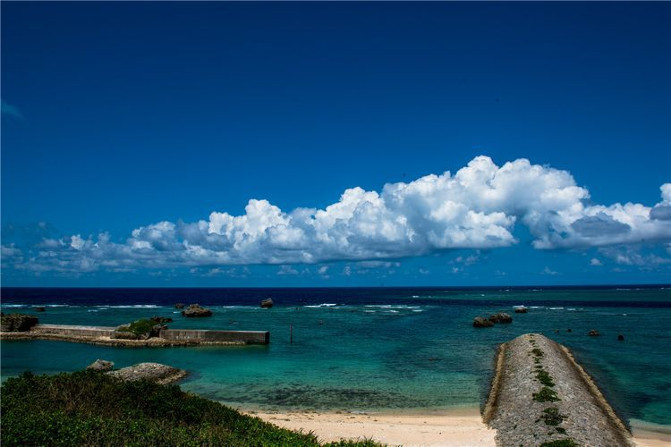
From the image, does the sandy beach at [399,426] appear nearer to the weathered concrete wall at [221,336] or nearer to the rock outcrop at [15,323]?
the weathered concrete wall at [221,336]

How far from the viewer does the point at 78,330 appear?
59031 mm

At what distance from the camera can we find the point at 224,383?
3538 centimetres

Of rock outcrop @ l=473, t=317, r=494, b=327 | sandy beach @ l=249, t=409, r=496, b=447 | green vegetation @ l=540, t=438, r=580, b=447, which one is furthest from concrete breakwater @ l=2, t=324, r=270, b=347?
green vegetation @ l=540, t=438, r=580, b=447

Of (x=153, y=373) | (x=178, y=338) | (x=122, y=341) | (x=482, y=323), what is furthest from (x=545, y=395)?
(x=482, y=323)

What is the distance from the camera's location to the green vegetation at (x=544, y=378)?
97.6 feet

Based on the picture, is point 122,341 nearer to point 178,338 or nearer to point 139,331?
point 139,331

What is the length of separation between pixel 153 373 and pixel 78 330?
1217 inches

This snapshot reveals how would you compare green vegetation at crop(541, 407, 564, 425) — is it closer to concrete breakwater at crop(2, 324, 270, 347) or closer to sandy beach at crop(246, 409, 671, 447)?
sandy beach at crop(246, 409, 671, 447)

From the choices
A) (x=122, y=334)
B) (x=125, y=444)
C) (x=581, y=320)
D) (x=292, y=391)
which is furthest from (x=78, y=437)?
(x=581, y=320)

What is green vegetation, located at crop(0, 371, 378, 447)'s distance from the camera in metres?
13.0

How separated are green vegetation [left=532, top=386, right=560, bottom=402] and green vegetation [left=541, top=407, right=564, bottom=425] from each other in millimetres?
1910

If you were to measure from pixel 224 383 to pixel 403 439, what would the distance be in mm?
17789

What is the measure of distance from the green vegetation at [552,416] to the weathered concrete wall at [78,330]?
51842 mm

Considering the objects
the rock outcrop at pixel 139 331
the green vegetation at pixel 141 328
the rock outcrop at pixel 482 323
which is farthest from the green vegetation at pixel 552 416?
the rock outcrop at pixel 482 323
